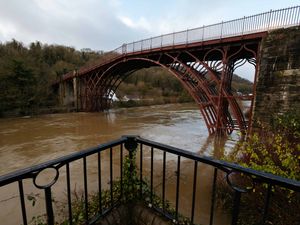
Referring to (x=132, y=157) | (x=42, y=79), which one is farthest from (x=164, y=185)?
(x=42, y=79)

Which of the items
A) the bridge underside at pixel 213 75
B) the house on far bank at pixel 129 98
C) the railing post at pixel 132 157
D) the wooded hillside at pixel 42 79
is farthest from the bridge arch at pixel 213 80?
the house on far bank at pixel 129 98

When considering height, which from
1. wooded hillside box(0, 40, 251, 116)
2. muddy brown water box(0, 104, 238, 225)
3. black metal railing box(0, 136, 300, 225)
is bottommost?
muddy brown water box(0, 104, 238, 225)

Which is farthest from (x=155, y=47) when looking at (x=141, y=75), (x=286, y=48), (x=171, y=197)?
(x=141, y=75)

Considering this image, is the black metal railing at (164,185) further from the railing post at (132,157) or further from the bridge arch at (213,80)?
the bridge arch at (213,80)

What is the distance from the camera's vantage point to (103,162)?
6.44m

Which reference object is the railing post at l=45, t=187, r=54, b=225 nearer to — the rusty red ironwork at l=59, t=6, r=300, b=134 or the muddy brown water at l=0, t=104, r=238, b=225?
the muddy brown water at l=0, t=104, r=238, b=225

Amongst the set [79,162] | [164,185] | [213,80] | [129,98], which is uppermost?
[213,80]

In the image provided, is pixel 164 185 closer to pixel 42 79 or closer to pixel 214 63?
pixel 214 63

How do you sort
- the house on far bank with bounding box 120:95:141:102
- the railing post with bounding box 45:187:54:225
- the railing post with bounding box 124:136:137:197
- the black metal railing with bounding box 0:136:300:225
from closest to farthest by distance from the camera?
the black metal railing with bounding box 0:136:300:225 < the railing post with bounding box 45:187:54:225 < the railing post with bounding box 124:136:137:197 < the house on far bank with bounding box 120:95:141:102

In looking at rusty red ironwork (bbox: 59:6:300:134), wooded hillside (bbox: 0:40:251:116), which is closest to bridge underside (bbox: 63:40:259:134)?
rusty red ironwork (bbox: 59:6:300:134)

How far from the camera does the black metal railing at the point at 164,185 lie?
1.34 metres

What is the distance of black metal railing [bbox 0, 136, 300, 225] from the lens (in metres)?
1.34

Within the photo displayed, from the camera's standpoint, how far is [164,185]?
2.24m

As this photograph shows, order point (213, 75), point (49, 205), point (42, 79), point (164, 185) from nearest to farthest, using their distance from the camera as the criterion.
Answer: point (49, 205), point (164, 185), point (213, 75), point (42, 79)
